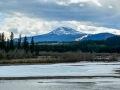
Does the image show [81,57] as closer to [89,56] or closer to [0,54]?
[89,56]

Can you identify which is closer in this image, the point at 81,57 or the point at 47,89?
the point at 47,89

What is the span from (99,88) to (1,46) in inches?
4557

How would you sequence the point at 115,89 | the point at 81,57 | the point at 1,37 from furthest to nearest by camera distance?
the point at 1,37 → the point at 81,57 → the point at 115,89

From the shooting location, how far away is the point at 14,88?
106 ft

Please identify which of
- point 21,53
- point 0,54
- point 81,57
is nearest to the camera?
point 0,54

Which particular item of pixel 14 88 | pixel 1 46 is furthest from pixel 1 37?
pixel 14 88

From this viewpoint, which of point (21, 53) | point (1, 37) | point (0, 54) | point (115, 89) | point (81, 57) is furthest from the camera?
point (1, 37)

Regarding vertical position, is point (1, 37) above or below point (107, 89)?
above

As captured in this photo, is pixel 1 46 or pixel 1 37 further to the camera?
pixel 1 37

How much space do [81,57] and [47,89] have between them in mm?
97197

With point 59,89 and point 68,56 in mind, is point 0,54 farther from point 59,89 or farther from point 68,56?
point 59,89

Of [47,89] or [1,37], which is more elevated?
[1,37]

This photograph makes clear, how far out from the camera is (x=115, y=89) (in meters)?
31.3

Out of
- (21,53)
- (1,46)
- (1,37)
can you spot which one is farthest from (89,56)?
(1,37)
